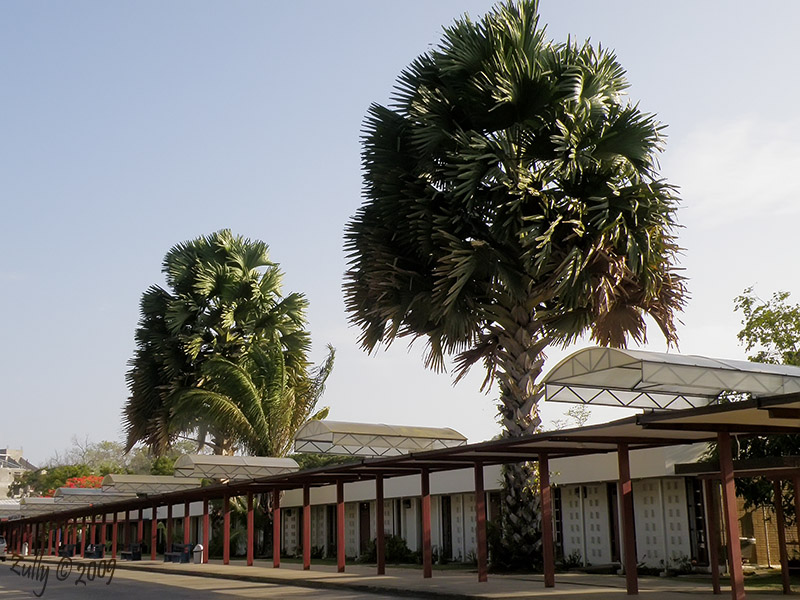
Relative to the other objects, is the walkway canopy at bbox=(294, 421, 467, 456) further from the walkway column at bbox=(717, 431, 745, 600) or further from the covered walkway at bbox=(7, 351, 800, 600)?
the walkway column at bbox=(717, 431, 745, 600)

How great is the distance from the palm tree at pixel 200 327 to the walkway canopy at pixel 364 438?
6.79 m

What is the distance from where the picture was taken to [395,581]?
19.2m

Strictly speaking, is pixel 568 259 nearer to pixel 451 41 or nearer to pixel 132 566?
pixel 451 41

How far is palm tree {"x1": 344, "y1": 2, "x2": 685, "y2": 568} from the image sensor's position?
1898cm

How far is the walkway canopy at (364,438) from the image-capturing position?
2858cm

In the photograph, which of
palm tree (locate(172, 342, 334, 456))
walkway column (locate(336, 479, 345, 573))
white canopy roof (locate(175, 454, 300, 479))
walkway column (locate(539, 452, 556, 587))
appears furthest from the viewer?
palm tree (locate(172, 342, 334, 456))

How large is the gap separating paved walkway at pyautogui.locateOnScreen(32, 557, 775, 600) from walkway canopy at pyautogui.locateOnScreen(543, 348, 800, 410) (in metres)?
3.71

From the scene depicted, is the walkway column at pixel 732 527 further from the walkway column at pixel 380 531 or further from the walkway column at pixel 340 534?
the walkway column at pixel 340 534

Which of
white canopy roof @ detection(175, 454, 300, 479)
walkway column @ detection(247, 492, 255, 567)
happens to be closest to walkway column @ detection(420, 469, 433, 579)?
white canopy roof @ detection(175, 454, 300, 479)

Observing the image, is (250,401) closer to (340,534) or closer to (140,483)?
(140,483)

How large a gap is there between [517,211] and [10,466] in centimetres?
16468

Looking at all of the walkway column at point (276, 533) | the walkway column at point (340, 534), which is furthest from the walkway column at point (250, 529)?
the walkway column at point (340, 534)

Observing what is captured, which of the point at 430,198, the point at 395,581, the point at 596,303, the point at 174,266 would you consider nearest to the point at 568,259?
the point at 596,303

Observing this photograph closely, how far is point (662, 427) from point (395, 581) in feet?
28.6
